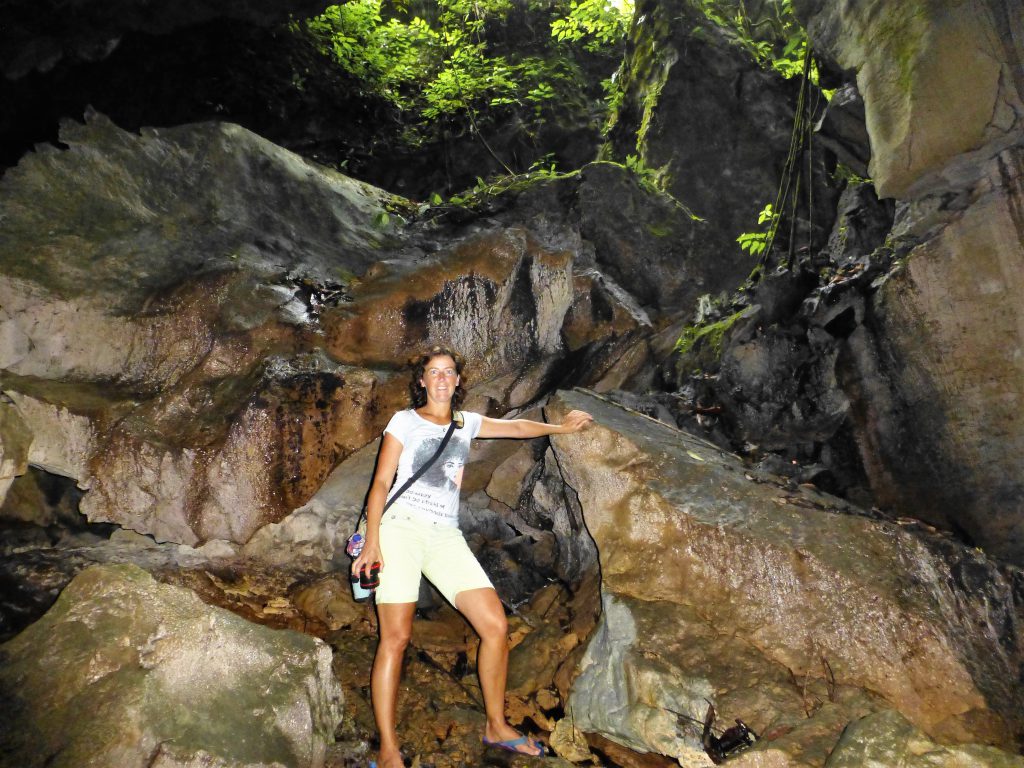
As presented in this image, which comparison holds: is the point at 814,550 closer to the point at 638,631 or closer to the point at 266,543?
the point at 638,631

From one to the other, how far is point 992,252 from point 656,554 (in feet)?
14.4

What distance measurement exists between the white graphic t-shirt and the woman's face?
0.67ft

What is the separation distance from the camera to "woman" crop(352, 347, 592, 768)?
10.7 ft

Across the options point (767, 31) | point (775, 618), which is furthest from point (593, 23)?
point (775, 618)

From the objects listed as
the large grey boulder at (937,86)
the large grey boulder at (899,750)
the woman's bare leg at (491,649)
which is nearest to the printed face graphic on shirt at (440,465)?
the woman's bare leg at (491,649)

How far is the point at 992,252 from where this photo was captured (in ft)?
17.4

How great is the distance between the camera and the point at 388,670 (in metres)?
3.25

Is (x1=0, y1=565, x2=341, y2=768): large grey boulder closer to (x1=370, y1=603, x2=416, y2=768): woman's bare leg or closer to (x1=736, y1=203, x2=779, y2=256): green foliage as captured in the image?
(x1=370, y1=603, x2=416, y2=768): woman's bare leg

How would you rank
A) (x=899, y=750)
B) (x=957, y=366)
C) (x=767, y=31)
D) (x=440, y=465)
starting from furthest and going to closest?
(x=767, y=31), (x=957, y=366), (x=440, y=465), (x=899, y=750)

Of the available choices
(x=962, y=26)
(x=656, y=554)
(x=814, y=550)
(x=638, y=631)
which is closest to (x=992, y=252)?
(x=962, y=26)

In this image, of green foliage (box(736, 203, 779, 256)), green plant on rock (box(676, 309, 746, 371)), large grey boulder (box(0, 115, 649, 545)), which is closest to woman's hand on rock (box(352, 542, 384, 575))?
large grey boulder (box(0, 115, 649, 545))

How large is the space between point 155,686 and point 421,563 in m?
1.48

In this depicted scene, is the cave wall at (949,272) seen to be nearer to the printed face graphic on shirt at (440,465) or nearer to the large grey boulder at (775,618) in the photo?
the large grey boulder at (775,618)

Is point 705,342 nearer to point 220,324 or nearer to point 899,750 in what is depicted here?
point 899,750
